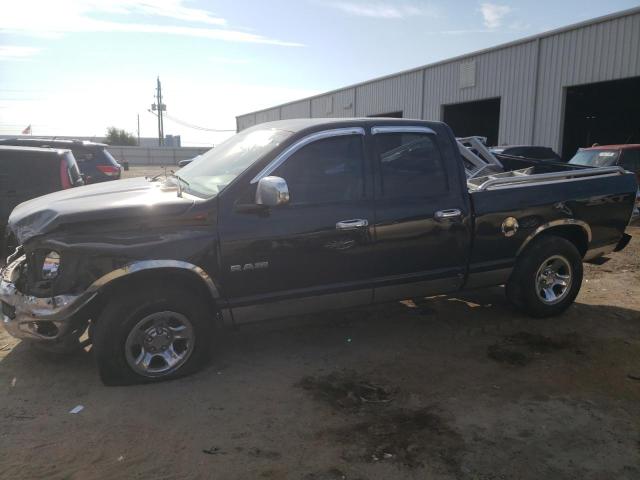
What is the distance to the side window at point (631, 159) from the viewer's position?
11.6m

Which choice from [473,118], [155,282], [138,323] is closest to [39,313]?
[138,323]

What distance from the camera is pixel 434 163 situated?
4.68 metres

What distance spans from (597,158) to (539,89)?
725cm

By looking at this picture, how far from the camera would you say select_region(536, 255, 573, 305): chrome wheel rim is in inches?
208

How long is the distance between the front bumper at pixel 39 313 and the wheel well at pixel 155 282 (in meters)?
0.14

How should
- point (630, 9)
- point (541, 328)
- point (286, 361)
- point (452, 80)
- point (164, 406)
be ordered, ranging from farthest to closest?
point (452, 80)
point (630, 9)
point (541, 328)
point (286, 361)
point (164, 406)

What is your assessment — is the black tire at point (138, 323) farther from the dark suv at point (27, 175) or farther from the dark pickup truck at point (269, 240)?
the dark suv at point (27, 175)

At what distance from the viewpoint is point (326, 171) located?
4.22 meters

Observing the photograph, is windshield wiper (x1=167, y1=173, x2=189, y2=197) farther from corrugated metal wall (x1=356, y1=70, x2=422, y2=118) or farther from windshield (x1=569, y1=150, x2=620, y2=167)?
corrugated metal wall (x1=356, y1=70, x2=422, y2=118)

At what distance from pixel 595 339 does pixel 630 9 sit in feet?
45.4

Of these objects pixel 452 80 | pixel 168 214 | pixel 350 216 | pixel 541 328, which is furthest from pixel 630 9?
pixel 168 214

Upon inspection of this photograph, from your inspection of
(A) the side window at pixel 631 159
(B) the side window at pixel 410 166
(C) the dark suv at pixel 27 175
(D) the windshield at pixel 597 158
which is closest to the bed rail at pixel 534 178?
(B) the side window at pixel 410 166

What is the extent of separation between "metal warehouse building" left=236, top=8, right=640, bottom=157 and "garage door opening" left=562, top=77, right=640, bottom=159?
0.04m

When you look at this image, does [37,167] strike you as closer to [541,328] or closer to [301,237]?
[301,237]
